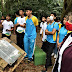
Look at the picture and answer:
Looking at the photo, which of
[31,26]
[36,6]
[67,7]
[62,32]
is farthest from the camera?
[36,6]

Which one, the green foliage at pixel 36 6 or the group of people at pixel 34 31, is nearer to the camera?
the group of people at pixel 34 31

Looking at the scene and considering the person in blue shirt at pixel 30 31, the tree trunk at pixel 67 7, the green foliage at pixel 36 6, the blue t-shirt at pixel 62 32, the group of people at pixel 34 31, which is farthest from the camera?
the green foliage at pixel 36 6

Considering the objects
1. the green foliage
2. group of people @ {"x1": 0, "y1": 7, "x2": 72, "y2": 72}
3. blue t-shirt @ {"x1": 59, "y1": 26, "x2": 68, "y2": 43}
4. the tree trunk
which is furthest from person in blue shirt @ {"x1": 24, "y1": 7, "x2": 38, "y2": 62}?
the green foliage

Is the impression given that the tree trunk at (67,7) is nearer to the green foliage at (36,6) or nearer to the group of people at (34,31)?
the green foliage at (36,6)

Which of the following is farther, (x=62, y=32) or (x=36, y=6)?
(x=36, y=6)

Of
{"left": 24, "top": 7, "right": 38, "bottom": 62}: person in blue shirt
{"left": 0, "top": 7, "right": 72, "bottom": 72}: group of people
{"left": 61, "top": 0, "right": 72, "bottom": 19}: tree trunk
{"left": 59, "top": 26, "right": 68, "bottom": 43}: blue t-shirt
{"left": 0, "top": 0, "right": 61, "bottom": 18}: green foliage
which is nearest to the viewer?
{"left": 59, "top": 26, "right": 68, "bottom": 43}: blue t-shirt

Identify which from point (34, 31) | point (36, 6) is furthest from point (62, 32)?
point (36, 6)

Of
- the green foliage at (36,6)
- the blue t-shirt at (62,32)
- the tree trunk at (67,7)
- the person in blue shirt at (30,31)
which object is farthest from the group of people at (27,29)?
the green foliage at (36,6)

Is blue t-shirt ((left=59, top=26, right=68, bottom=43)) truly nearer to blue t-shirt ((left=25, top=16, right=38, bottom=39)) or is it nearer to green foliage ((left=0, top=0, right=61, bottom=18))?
blue t-shirt ((left=25, top=16, right=38, bottom=39))

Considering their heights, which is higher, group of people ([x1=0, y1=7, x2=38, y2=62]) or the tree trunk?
the tree trunk

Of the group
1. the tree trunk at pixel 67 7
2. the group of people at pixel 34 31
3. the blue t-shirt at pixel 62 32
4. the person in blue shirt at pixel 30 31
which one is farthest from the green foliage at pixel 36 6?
the blue t-shirt at pixel 62 32

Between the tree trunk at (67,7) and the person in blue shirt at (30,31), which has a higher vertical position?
the tree trunk at (67,7)

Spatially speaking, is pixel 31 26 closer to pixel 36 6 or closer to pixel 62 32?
pixel 62 32

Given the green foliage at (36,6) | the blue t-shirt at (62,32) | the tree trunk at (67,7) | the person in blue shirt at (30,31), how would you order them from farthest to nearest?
the green foliage at (36,6) → the tree trunk at (67,7) → the person in blue shirt at (30,31) → the blue t-shirt at (62,32)
